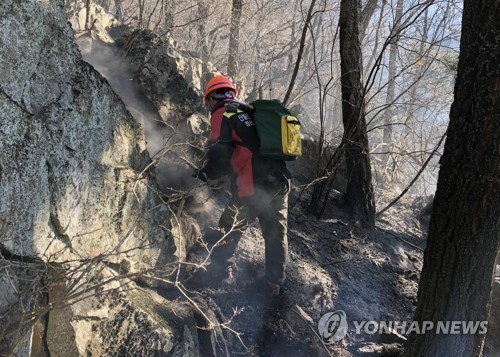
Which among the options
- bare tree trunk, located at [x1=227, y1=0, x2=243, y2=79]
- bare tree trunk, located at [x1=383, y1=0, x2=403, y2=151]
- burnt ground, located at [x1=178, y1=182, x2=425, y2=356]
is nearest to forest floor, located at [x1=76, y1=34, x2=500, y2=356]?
burnt ground, located at [x1=178, y1=182, x2=425, y2=356]

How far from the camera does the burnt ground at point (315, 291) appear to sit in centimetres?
382

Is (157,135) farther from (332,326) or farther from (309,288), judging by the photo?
(332,326)

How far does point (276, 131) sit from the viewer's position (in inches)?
147

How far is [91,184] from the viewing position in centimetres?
312

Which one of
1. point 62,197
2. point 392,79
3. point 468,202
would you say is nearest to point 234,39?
point 392,79

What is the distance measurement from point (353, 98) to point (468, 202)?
3.09 meters

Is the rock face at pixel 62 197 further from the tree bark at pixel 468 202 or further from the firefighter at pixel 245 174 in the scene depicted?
the tree bark at pixel 468 202

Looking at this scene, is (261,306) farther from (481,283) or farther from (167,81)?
(167,81)

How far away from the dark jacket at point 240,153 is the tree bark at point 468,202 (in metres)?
1.50

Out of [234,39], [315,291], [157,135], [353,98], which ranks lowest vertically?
[315,291]

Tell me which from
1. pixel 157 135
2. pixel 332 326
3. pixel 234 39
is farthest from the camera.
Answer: pixel 234 39

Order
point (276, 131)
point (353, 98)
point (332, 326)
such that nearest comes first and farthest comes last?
point (276, 131), point (332, 326), point (353, 98)

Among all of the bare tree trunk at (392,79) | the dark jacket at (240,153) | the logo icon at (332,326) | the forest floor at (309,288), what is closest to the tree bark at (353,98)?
the bare tree trunk at (392,79)

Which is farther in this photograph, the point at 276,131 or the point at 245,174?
the point at 245,174
